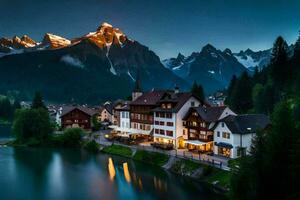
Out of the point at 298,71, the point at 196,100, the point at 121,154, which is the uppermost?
the point at 298,71

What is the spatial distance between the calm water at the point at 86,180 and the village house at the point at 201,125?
972 cm

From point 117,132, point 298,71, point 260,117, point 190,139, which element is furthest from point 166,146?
point 298,71

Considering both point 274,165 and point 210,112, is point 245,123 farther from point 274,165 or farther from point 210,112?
point 274,165

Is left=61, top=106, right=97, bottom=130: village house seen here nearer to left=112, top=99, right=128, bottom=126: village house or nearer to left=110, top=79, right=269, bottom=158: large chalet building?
left=112, top=99, right=128, bottom=126: village house

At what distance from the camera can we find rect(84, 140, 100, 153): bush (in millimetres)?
84544

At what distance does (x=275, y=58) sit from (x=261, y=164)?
2652 inches

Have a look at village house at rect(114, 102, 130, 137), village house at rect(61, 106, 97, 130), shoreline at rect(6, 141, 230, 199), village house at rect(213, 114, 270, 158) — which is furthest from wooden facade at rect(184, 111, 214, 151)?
village house at rect(61, 106, 97, 130)

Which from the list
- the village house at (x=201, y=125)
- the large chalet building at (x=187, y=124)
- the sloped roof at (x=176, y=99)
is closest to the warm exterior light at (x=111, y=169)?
the large chalet building at (x=187, y=124)

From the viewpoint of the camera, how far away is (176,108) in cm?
7356

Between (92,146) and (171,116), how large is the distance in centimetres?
2225

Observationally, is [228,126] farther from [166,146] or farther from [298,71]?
[298,71]

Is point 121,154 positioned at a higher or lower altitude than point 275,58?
lower

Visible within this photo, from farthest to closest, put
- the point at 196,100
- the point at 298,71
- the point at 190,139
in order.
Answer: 1. the point at 298,71
2. the point at 196,100
3. the point at 190,139

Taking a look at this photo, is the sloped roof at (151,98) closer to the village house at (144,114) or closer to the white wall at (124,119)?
the village house at (144,114)
